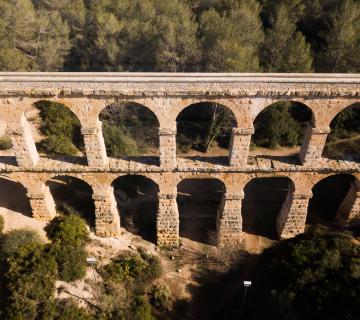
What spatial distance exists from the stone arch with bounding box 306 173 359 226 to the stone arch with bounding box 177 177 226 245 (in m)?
5.35

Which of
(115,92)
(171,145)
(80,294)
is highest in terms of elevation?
(115,92)

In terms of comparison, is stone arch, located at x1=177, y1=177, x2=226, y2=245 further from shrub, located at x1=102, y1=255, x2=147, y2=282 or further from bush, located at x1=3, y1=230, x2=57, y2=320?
Result: bush, located at x1=3, y1=230, x2=57, y2=320

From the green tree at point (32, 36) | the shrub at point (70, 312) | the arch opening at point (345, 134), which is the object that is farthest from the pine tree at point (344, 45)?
the shrub at point (70, 312)

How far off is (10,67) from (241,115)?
16.8 metres

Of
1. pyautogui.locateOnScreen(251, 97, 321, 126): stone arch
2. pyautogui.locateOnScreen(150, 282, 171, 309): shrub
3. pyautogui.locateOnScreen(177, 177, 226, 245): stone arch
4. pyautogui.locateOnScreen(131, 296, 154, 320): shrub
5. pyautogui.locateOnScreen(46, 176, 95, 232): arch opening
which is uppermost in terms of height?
pyautogui.locateOnScreen(251, 97, 321, 126): stone arch

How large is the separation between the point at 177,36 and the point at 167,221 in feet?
42.2

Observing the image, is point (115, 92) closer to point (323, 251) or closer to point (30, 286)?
point (30, 286)

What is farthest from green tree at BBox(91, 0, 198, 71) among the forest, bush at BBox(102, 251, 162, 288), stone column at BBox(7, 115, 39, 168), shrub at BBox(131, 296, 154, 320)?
shrub at BBox(131, 296, 154, 320)

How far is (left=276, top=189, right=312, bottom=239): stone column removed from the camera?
18.6 metres

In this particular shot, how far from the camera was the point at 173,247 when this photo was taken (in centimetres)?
2038

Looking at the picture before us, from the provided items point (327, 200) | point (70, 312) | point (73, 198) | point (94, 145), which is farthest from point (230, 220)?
point (73, 198)

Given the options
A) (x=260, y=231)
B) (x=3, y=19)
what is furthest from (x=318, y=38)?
(x=3, y=19)

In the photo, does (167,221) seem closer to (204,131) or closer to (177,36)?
(204,131)

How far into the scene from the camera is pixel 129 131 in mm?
25406
